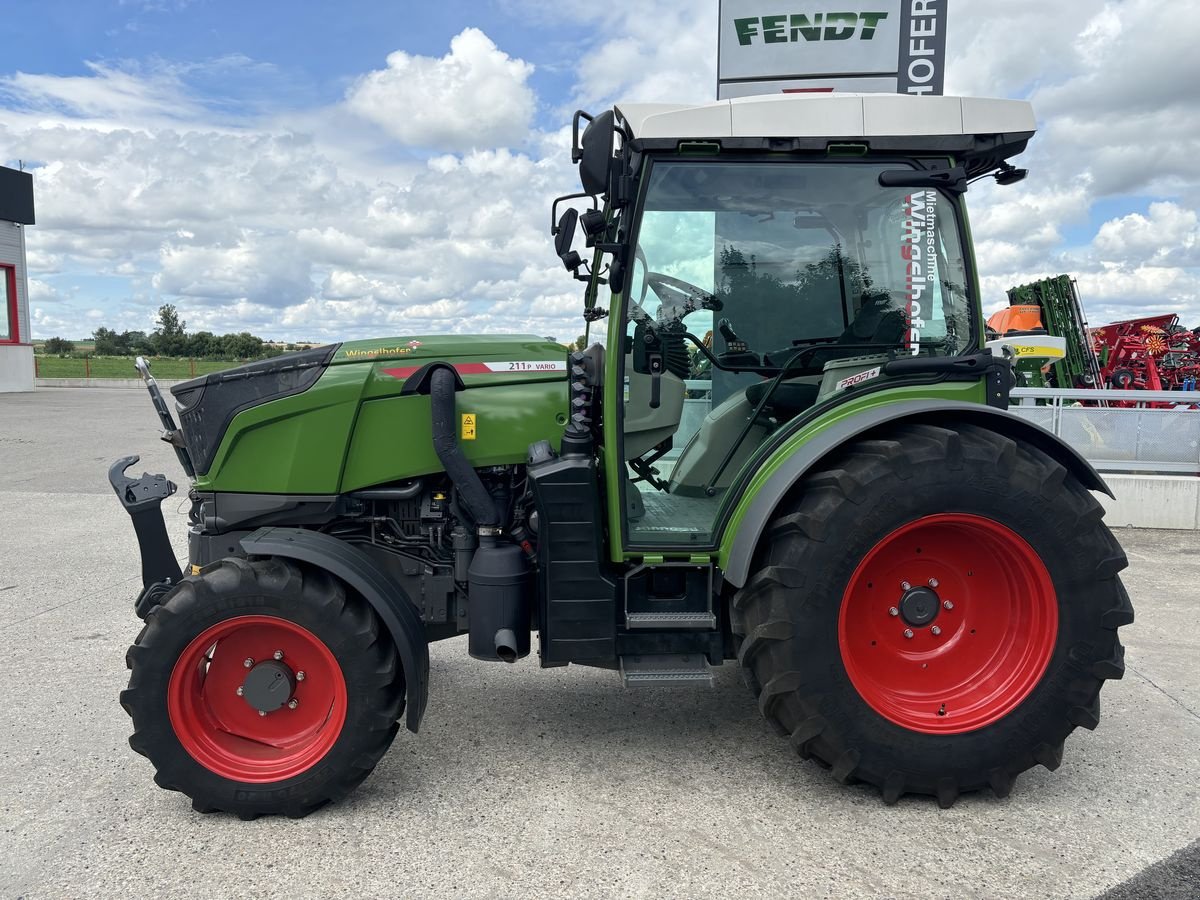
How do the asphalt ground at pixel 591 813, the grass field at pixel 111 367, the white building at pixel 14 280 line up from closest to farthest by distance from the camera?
1. the asphalt ground at pixel 591 813
2. the white building at pixel 14 280
3. the grass field at pixel 111 367

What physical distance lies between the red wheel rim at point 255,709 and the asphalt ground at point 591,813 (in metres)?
0.21

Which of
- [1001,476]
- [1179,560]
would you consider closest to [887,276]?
[1001,476]

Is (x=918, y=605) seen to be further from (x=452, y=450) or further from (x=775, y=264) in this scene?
(x=452, y=450)

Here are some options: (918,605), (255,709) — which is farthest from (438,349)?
(918,605)

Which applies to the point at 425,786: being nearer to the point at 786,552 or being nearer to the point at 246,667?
the point at 246,667

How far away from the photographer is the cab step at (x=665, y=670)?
3.17 metres

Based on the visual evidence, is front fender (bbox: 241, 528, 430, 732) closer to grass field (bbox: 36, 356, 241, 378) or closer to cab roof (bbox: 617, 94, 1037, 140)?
cab roof (bbox: 617, 94, 1037, 140)

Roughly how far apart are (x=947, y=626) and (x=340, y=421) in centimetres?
254

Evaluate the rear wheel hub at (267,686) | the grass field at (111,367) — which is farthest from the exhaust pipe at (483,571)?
the grass field at (111,367)

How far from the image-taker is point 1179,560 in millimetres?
6805

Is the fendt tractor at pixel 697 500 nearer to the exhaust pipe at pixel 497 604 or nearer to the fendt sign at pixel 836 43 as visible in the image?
the exhaust pipe at pixel 497 604

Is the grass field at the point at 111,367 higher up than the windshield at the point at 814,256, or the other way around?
the grass field at the point at 111,367

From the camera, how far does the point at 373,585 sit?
308 centimetres

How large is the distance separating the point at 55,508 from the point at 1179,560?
10.5 metres
